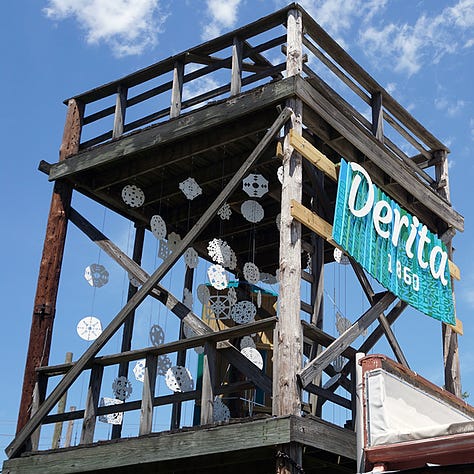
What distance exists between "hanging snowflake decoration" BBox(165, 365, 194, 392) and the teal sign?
281 centimetres

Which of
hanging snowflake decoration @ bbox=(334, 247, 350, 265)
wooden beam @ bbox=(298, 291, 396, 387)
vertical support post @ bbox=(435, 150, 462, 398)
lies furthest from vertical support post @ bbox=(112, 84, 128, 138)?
vertical support post @ bbox=(435, 150, 462, 398)

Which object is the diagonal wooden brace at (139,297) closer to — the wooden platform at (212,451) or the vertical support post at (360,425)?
the wooden platform at (212,451)

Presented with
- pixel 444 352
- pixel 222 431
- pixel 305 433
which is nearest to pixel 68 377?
pixel 222 431

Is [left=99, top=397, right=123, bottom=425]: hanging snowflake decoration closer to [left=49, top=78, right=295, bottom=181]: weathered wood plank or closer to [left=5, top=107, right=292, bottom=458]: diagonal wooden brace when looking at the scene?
[left=5, top=107, right=292, bottom=458]: diagonal wooden brace

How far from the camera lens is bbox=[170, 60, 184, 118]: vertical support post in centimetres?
1272

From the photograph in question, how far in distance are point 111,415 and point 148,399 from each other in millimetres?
1864

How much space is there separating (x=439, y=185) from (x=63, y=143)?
628 centimetres

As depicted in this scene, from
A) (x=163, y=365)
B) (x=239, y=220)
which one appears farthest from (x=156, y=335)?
(x=239, y=220)

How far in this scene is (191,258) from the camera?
1426 centimetres

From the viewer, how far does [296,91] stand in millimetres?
11281

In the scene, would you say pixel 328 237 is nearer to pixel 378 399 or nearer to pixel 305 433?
pixel 305 433

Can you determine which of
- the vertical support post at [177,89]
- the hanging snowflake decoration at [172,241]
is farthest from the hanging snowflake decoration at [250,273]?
the vertical support post at [177,89]

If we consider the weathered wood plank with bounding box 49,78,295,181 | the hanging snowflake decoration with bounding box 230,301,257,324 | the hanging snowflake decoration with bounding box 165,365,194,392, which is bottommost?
the hanging snowflake decoration with bounding box 165,365,194,392

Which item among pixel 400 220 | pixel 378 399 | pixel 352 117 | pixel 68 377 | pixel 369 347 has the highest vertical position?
pixel 352 117
